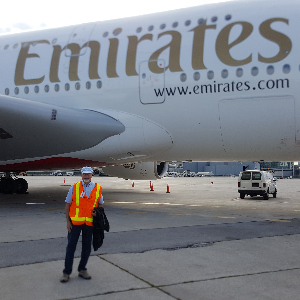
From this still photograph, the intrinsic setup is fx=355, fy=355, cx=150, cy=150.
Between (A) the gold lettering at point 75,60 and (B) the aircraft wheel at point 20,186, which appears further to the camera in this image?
(B) the aircraft wheel at point 20,186

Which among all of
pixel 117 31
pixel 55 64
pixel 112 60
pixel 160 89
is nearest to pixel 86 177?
pixel 160 89

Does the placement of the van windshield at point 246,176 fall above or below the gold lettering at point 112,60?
below

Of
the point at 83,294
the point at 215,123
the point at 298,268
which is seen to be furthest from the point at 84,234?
the point at 215,123

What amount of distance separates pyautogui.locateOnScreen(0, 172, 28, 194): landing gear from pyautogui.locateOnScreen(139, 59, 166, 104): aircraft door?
11418 millimetres

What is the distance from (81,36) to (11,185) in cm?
1062

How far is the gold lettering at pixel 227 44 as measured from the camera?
9812 millimetres

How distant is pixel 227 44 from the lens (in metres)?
9.96

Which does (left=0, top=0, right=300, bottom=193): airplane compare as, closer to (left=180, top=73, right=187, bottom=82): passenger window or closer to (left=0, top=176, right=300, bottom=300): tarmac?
(left=180, top=73, right=187, bottom=82): passenger window

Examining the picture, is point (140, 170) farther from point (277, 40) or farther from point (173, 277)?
point (173, 277)

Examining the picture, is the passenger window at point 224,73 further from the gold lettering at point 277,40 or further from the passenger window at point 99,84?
the passenger window at point 99,84

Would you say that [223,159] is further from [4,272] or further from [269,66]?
[4,272]

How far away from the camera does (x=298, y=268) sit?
204 inches

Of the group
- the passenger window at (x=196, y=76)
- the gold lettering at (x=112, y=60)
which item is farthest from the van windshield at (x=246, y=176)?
the gold lettering at (x=112, y=60)

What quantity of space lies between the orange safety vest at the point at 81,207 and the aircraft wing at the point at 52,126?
6.23 m
